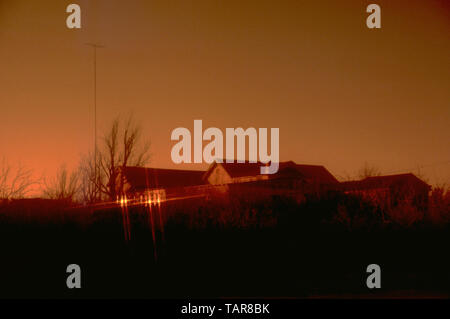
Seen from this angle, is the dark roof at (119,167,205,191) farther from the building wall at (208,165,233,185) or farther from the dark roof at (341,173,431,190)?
the dark roof at (341,173,431,190)

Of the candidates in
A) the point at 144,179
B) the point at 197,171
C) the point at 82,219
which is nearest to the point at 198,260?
the point at 82,219

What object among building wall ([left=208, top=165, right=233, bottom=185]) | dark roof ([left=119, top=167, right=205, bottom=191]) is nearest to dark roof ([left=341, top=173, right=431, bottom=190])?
dark roof ([left=119, top=167, right=205, bottom=191])

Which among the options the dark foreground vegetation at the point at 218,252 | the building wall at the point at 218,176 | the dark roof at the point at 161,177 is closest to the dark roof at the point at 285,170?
the building wall at the point at 218,176

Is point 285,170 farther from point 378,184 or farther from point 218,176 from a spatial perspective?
point 378,184

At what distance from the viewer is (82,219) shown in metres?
13.1

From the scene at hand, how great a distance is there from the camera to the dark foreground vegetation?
463 inches

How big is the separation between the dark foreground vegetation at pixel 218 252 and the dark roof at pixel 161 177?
17.8 m

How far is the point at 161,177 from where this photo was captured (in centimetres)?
4091

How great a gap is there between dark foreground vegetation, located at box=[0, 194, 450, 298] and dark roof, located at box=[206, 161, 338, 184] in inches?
741

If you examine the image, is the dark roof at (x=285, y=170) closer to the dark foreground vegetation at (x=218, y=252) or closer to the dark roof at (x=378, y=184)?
the dark roof at (x=378, y=184)

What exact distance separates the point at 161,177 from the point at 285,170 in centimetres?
1095

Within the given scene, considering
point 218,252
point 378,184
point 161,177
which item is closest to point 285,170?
point 161,177
